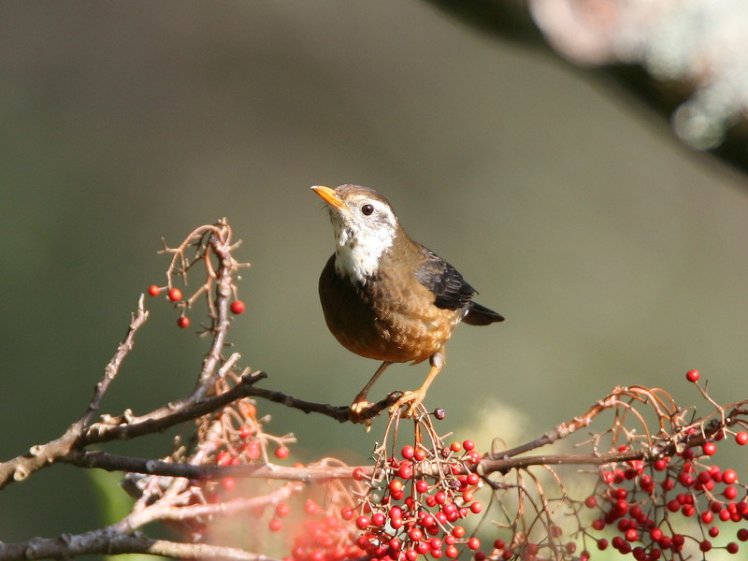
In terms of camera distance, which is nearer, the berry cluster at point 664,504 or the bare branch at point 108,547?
the bare branch at point 108,547

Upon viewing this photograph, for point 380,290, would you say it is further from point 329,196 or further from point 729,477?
point 729,477

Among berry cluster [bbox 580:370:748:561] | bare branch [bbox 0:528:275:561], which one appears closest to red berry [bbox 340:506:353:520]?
bare branch [bbox 0:528:275:561]

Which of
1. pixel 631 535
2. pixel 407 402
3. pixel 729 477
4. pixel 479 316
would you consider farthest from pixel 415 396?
pixel 479 316

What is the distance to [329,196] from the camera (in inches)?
148

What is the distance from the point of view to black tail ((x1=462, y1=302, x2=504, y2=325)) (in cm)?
454

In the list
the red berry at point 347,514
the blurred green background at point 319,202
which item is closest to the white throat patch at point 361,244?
the red berry at point 347,514

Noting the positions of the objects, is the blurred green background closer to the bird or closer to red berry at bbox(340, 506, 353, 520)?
the bird

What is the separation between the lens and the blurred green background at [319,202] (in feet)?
25.0

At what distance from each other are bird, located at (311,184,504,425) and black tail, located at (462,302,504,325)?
377 millimetres

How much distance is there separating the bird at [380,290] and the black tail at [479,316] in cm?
38

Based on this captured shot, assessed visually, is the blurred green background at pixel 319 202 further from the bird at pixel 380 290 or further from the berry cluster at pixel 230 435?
the berry cluster at pixel 230 435

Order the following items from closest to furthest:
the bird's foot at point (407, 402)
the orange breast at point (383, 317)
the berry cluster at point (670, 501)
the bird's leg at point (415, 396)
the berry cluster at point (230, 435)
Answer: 1. the berry cluster at point (670, 501)
2. the bird's foot at point (407, 402)
3. the bird's leg at point (415, 396)
4. the berry cluster at point (230, 435)
5. the orange breast at point (383, 317)

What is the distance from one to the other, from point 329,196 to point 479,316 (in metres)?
1.11

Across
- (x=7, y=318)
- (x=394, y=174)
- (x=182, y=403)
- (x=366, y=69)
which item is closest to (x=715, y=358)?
(x=394, y=174)
